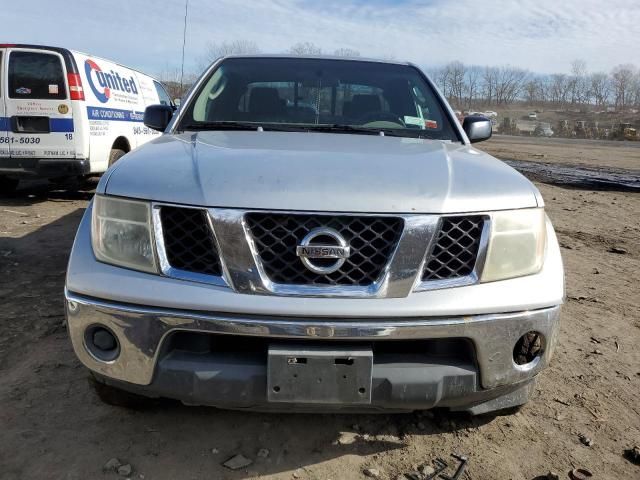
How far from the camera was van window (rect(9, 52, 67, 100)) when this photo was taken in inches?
281

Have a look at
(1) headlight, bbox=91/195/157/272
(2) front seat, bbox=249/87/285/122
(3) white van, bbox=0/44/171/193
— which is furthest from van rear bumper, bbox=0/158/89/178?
(1) headlight, bbox=91/195/157/272

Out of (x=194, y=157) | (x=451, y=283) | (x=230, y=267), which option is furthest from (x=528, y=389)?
(x=194, y=157)

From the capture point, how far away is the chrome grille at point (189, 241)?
6.29 ft

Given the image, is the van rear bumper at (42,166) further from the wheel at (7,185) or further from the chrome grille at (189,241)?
the chrome grille at (189,241)

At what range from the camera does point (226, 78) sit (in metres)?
3.46

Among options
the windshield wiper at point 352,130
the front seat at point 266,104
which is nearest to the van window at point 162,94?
the front seat at point 266,104

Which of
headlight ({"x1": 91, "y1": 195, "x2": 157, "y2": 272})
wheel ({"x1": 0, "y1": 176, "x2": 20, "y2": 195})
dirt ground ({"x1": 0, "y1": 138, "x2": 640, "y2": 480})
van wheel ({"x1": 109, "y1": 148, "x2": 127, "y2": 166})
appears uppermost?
headlight ({"x1": 91, "y1": 195, "x2": 157, "y2": 272})

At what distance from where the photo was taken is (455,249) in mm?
1973

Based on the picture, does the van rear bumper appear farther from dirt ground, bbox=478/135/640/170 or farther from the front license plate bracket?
dirt ground, bbox=478/135/640/170

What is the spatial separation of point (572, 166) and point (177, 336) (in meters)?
17.3

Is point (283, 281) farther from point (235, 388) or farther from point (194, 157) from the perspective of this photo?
point (194, 157)

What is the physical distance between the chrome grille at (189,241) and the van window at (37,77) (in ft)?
20.7

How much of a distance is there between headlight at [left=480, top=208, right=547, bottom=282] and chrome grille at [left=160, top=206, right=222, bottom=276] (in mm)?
995

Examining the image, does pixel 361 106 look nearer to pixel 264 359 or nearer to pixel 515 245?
pixel 515 245
